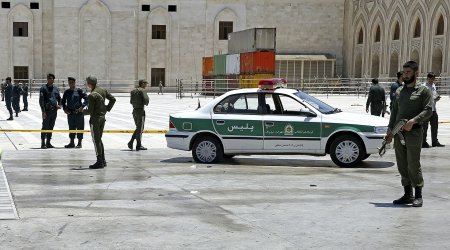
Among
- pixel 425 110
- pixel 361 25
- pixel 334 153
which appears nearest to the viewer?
→ pixel 425 110

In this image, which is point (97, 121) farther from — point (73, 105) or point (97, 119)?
point (73, 105)

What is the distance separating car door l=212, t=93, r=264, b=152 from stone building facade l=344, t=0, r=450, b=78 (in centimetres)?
3953

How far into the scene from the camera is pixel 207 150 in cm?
1330

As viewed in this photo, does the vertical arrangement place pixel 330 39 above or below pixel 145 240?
above

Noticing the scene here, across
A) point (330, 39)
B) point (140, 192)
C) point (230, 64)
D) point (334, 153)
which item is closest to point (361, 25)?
point (330, 39)

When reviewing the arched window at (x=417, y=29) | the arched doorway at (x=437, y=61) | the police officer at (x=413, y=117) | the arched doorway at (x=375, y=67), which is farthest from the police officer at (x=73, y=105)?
the arched doorway at (x=375, y=67)

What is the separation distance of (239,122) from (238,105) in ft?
1.26

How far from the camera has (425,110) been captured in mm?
8406

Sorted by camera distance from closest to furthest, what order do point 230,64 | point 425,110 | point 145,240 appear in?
point 145,240
point 425,110
point 230,64

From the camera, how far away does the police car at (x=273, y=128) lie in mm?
12734

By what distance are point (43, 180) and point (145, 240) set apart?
14.9 ft

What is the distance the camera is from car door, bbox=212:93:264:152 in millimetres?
12961

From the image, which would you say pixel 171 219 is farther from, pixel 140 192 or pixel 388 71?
pixel 388 71

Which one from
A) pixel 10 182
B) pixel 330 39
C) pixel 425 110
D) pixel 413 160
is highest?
pixel 330 39
